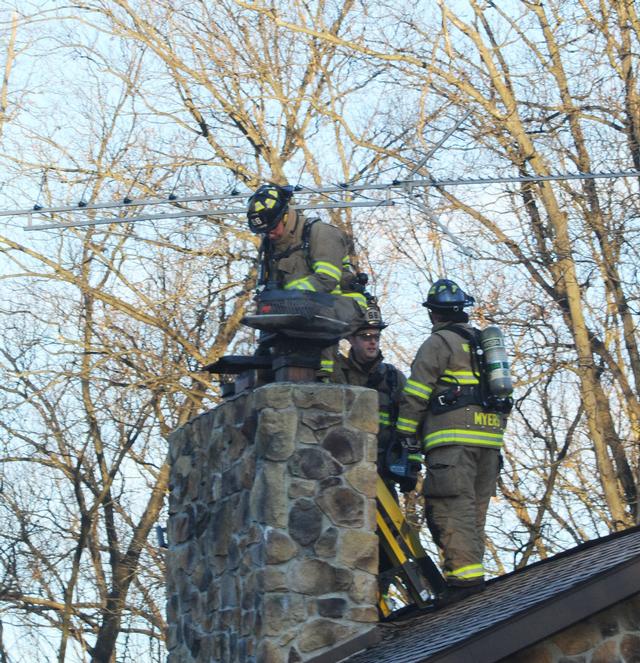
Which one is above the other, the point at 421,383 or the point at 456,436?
the point at 421,383

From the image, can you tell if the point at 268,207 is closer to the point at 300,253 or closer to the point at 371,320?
the point at 300,253

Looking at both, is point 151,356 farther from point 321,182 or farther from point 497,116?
point 497,116

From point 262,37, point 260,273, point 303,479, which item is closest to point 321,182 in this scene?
point 262,37

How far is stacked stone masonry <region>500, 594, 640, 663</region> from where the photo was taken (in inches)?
277

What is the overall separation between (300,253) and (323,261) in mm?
235

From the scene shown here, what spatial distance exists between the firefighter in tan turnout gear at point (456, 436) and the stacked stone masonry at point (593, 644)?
124 centimetres

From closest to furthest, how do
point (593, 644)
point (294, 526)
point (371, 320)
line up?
point (593, 644), point (294, 526), point (371, 320)

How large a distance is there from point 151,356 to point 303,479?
10.9 meters

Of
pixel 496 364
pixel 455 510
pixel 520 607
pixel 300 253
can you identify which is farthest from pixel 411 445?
pixel 520 607

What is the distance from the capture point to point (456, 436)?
8289 millimetres

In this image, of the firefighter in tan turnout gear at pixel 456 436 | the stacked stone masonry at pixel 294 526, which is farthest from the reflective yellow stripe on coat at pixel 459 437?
the stacked stone masonry at pixel 294 526

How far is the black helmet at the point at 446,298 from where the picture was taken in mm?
8648

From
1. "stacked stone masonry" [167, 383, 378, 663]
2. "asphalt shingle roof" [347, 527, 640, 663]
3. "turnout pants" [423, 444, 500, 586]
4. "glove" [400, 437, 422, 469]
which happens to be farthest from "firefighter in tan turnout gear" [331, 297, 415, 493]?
"asphalt shingle roof" [347, 527, 640, 663]

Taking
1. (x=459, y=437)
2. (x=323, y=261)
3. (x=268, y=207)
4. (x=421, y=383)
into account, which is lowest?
(x=459, y=437)
